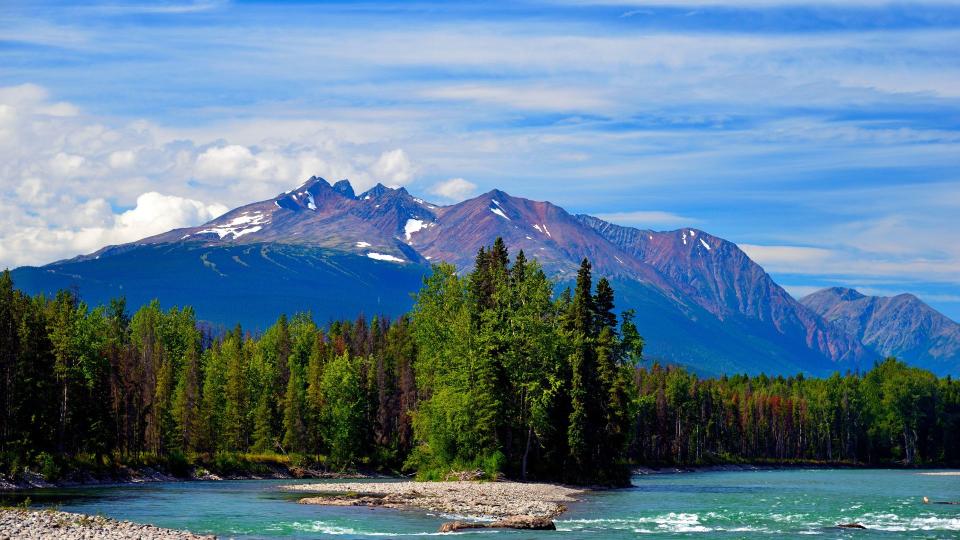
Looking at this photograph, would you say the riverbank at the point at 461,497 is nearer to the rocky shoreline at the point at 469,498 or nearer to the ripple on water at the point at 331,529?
the rocky shoreline at the point at 469,498

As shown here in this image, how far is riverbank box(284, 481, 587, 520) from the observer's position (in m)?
69.6

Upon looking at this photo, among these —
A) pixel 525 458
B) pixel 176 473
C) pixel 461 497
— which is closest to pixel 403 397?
pixel 176 473

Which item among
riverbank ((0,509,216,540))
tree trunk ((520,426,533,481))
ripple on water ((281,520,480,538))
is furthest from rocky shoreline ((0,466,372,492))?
ripple on water ((281,520,480,538))

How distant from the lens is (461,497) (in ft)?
257

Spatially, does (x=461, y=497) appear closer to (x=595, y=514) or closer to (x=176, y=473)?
(x=595, y=514)

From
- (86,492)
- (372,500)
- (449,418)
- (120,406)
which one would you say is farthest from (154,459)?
(372,500)

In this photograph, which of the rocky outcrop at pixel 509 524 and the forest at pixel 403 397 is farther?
the forest at pixel 403 397

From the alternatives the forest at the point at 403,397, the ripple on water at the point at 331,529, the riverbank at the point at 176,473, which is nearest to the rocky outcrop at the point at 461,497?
the forest at the point at 403,397

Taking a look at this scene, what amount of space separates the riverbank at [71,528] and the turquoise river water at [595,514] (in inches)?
151

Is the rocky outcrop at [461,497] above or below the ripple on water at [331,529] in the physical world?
above

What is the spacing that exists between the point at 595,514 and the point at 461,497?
11.2 m

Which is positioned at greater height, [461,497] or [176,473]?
[176,473]

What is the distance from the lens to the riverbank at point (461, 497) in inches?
2741

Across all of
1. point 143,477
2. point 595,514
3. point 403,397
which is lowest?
point 595,514
